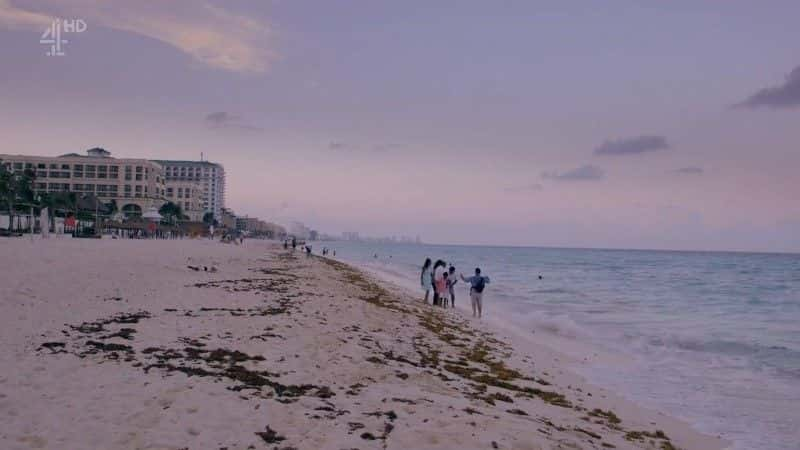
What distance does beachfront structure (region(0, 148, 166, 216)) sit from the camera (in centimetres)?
13388

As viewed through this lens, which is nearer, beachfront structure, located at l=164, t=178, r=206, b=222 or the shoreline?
the shoreline

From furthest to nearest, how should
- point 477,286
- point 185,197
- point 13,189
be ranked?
point 185,197, point 13,189, point 477,286

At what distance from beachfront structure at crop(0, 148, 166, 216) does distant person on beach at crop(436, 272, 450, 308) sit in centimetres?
12667

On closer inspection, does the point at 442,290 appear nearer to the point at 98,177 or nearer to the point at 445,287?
the point at 445,287

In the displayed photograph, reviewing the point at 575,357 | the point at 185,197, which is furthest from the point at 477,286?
the point at 185,197

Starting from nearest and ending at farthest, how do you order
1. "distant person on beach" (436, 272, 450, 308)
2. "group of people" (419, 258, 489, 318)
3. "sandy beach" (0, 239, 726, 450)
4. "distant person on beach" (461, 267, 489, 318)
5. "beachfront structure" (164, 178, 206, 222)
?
"sandy beach" (0, 239, 726, 450) < "distant person on beach" (461, 267, 489, 318) < "group of people" (419, 258, 489, 318) < "distant person on beach" (436, 272, 450, 308) < "beachfront structure" (164, 178, 206, 222)

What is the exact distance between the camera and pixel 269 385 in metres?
7.45

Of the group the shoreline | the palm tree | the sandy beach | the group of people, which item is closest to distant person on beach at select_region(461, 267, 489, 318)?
the group of people

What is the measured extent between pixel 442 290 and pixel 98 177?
137 metres

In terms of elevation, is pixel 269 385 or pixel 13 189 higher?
pixel 13 189

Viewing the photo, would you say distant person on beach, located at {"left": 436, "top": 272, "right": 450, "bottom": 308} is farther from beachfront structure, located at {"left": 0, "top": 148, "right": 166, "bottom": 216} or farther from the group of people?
beachfront structure, located at {"left": 0, "top": 148, "right": 166, "bottom": 216}

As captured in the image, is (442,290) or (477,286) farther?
(442,290)

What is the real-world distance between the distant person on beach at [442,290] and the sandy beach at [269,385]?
8019mm

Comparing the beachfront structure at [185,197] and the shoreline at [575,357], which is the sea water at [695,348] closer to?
the shoreline at [575,357]
